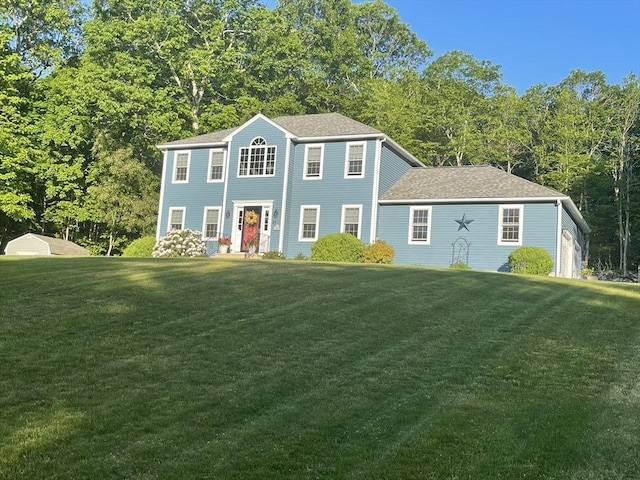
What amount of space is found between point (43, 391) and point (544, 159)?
40638mm

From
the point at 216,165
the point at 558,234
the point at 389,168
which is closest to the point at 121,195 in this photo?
the point at 216,165

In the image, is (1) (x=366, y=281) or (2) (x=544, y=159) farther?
(2) (x=544, y=159)

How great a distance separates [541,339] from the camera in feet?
25.7

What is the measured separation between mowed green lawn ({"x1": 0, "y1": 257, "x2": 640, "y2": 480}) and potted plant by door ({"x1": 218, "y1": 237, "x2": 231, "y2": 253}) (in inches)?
620

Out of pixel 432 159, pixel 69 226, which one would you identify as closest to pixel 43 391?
pixel 69 226

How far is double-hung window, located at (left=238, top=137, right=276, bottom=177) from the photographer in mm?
26938

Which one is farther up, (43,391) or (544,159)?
(544,159)

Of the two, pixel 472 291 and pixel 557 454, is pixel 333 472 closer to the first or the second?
pixel 557 454

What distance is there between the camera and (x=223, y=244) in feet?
86.3

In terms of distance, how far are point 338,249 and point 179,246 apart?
652 cm

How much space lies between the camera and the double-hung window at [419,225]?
2478 centimetres

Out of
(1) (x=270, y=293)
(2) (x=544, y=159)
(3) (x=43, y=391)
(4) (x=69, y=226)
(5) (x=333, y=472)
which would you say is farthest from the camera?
(2) (x=544, y=159)

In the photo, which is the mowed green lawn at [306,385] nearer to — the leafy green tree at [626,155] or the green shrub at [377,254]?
the green shrub at [377,254]

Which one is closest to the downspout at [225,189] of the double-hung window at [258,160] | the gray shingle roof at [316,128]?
the double-hung window at [258,160]
